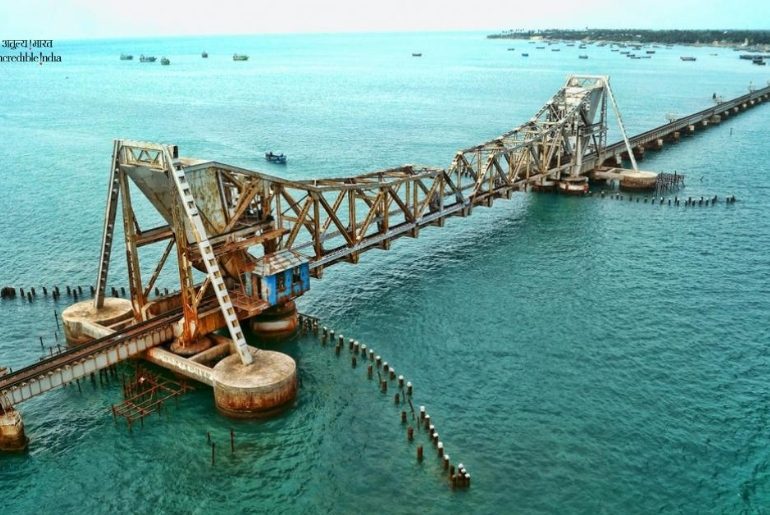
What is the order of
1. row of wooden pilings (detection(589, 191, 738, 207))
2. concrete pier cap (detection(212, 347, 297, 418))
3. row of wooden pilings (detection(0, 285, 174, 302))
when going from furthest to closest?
1. row of wooden pilings (detection(589, 191, 738, 207))
2. row of wooden pilings (detection(0, 285, 174, 302))
3. concrete pier cap (detection(212, 347, 297, 418))

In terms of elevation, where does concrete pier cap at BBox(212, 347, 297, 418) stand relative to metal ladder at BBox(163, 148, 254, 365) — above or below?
below

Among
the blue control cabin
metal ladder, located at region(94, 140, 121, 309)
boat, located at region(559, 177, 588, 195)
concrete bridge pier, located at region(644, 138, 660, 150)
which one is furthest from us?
concrete bridge pier, located at region(644, 138, 660, 150)

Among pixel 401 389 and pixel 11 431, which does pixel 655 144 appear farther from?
pixel 11 431

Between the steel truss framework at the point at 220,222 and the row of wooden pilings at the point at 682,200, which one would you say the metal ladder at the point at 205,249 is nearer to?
the steel truss framework at the point at 220,222

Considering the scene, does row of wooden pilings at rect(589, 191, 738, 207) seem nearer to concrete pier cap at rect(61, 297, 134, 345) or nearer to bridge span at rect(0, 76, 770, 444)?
bridge span at rect(0, 76, 770, 444)


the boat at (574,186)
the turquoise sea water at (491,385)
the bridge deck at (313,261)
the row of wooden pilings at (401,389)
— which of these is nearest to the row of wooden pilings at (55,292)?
the turquoise sea water at (491,385)

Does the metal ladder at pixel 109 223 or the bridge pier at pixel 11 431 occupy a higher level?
the metal ladder at pixel 109 223

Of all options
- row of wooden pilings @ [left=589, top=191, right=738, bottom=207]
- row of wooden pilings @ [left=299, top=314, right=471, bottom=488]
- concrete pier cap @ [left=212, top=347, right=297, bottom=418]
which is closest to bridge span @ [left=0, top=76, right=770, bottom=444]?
concrete pier cap @ [left=212, top=347, right=297, bottom=418]
